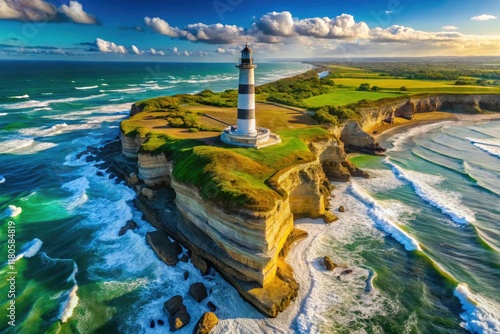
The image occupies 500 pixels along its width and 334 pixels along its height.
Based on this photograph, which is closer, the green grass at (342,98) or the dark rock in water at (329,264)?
the dark rock in water at (329,264)

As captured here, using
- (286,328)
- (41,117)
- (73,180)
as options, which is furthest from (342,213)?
(41,117)

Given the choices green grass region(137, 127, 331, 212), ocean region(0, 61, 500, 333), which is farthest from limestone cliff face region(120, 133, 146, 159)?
ocean region(0, 61, 500, 333)

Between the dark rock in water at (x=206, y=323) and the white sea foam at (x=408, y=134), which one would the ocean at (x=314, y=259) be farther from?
the white sea foam at (x=408, y=134)

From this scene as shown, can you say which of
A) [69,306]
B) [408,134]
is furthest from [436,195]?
[69,306]

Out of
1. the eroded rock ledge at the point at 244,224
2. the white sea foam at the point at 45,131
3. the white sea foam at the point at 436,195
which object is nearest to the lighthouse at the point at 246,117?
the eroded rock ledge at the point at 244,224

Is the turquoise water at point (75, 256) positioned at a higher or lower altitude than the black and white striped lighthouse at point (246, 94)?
lower

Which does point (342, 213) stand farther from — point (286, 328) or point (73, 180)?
point (73, 180)

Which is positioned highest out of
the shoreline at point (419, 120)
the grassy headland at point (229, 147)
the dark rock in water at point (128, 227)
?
the grassy headland at point (229, 147)

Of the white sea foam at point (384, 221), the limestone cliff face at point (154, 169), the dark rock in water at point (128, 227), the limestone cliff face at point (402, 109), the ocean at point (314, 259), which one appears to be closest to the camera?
the ocean at point (314, 259)
